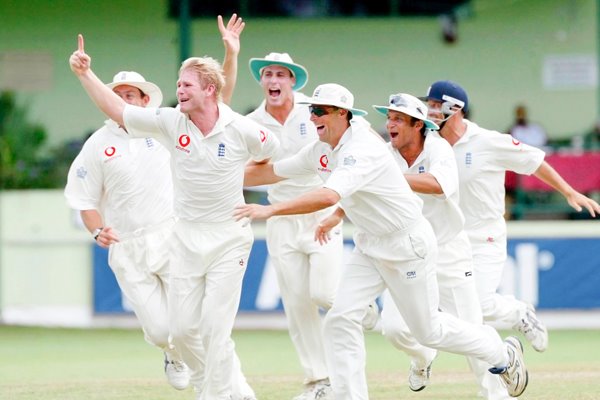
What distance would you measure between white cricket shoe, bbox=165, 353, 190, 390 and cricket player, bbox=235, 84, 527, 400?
169cm

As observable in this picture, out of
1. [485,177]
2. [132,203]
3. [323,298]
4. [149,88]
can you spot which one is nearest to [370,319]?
[323,298]

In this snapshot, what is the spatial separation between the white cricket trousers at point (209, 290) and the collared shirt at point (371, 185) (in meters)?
0.87

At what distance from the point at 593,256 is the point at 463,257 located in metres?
8.07

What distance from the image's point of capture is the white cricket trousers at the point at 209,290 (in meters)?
9.47

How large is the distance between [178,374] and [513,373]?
2518 millimetres

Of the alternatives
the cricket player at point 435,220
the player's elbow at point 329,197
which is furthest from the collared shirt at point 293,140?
the player's elbow at point 329,197

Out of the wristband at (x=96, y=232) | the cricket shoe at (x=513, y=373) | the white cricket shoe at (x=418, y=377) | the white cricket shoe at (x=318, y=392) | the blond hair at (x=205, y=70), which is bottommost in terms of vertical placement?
the white cricket shoe at (x=318, y=392)

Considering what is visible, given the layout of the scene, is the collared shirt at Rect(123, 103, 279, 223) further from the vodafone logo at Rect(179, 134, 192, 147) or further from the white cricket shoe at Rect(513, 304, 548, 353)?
the white cricket shoe at Rect(513, 304, 548, 353)

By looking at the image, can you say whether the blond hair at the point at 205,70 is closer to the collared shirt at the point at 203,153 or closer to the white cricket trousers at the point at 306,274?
the collared shirt at the point at 203,153

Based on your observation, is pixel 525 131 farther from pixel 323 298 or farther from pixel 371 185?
pixel 371 185

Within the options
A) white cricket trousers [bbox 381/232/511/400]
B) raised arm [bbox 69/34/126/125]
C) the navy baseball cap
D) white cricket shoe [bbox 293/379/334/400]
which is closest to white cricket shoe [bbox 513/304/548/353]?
white cricket trousers [bbox 381/232/511/400]

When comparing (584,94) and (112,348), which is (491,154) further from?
(584,94)

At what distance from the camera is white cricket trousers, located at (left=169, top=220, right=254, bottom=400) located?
→ 947 centimetres

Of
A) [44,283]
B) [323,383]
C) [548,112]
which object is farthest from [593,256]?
[323,383]
